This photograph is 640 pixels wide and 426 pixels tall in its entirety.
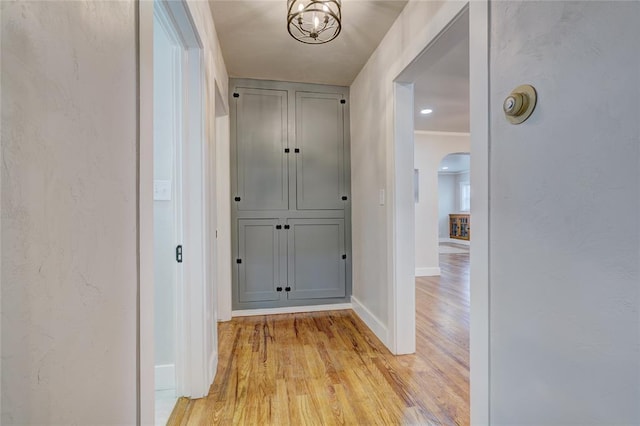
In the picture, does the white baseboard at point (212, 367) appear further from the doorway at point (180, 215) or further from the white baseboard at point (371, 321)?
the white baseboard at point (371, 321)

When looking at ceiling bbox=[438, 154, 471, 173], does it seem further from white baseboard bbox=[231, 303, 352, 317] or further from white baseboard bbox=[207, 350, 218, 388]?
white baseboard bbox=[207, 350, 218, 388]

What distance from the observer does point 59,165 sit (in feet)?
1.69

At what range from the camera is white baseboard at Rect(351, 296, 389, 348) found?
7.55ft

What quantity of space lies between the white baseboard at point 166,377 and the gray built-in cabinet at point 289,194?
127 centimetres

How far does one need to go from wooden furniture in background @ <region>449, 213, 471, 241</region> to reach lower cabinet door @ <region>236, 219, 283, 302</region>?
854cm

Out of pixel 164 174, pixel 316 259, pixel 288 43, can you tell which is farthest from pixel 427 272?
pixel 164 174

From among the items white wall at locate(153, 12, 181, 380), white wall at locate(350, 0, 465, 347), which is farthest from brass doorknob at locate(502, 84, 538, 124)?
white wall at locate(153, 12, 181, 380)

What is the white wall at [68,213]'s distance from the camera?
423mm

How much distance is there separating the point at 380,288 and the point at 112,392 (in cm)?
200

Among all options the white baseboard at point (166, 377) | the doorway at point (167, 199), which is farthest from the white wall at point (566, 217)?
the white baseboard at point (166, 377)

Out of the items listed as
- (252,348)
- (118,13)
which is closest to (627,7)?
(118,13)

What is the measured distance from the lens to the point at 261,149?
2.99m

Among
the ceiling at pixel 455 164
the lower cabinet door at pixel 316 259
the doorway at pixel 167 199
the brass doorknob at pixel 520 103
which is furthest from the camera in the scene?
the ceiling at pixel 455 164

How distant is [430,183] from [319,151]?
269 centimetres
